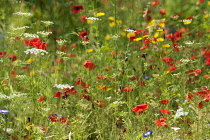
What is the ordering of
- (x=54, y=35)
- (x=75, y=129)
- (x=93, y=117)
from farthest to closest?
(x=54, y=35) < (x=93, y=117) < (x=75, y=129)

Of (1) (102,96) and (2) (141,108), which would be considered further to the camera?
(1) (102,96)

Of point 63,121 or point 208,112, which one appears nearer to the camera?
point 63,121

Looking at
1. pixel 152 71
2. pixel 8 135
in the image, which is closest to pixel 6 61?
pixel 8 135

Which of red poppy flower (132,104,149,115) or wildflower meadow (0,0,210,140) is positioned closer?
red poppy flower (132,104,149,115)

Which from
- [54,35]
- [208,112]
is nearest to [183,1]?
[54,35]

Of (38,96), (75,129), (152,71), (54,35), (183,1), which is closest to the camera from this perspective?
(75,129)

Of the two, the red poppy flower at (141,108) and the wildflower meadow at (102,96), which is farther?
the wildflower meadow at (102,96)

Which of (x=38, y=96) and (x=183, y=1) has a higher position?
(x=183, y=1)

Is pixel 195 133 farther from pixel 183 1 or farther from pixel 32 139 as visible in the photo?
pixel 183 1

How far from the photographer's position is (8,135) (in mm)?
2842

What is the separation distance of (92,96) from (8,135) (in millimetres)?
791

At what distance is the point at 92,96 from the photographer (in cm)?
326

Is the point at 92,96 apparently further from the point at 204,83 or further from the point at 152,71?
the point at 204,83

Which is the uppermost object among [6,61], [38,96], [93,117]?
[6,61]
